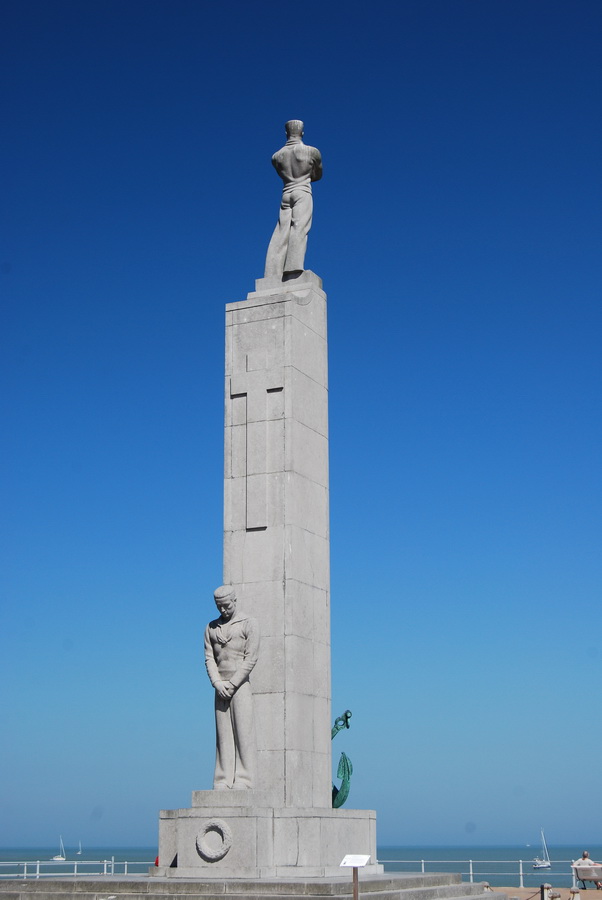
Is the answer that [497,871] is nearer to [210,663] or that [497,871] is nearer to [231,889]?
[210,663]

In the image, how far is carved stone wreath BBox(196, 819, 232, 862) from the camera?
16.1m

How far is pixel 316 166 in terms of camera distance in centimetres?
2094

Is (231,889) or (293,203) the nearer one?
(231,889)

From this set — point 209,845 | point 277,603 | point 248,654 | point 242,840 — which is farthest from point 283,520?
point 209,845

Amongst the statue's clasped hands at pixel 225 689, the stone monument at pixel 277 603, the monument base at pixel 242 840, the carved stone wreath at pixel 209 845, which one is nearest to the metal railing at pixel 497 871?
the monument base at pixel 242 840

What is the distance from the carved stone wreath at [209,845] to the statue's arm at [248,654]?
198cm

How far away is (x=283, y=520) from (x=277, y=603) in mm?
1301

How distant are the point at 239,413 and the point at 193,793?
6.05 m

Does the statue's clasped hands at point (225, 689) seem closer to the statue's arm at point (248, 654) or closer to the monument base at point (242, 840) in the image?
the statue's arm at point (248, 654)

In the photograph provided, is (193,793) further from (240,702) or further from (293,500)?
(293,500)

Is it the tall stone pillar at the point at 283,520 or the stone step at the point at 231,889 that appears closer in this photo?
the stone step at the point at 231,889

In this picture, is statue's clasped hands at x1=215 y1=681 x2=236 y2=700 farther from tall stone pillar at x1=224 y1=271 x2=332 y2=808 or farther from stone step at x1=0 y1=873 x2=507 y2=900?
stone step at x1=0 y1=873 x2=507 y2=900

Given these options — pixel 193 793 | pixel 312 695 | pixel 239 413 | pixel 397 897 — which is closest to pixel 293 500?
pixel 239 413

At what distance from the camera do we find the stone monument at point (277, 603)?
16500mm
